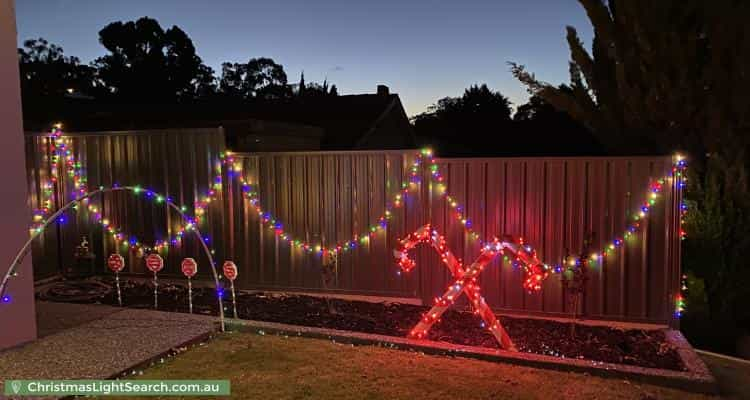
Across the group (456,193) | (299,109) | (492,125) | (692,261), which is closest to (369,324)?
(456,193)

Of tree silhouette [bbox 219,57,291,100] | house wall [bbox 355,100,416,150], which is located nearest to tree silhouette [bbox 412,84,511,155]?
house wall [bbox 355,100,416,150]

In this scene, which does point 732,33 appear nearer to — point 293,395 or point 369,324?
point 369,324

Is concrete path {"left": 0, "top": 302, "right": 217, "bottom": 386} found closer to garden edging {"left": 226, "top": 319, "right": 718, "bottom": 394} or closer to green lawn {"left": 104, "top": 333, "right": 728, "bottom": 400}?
green lawn {"left": 104, "top": 333, "right": 728, "bottom": 400}

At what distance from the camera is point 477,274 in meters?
5.51

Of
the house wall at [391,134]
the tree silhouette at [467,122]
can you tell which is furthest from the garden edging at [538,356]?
the tree silhouette at [467,122]

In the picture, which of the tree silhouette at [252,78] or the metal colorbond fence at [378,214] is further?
the tree silhouette at [252,78]

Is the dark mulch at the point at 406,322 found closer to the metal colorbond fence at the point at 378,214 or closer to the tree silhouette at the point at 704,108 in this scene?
the metal colorbond fence at the point at 378,214

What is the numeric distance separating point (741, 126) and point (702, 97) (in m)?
0.51

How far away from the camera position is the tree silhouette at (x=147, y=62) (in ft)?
101

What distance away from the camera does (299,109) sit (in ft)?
65.9

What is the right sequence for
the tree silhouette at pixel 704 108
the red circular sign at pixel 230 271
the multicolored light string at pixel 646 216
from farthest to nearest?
the red circular sign at pixel 230 271, the tree silhouette at pixel 704 108, the multicolored light string at pixel 646 216

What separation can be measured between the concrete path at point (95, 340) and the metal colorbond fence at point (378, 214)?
61.3 inches

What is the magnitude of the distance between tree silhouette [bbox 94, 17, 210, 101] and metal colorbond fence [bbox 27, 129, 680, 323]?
79.2ft

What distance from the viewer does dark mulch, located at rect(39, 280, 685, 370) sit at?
528 cm
